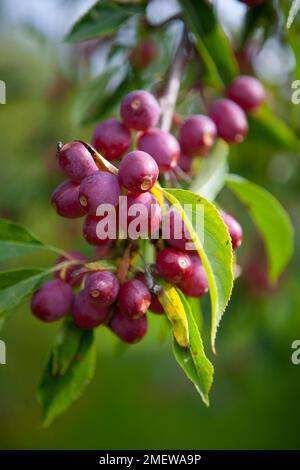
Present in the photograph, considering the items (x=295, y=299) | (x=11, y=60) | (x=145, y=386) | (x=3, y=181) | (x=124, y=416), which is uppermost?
(x=11, y=60)

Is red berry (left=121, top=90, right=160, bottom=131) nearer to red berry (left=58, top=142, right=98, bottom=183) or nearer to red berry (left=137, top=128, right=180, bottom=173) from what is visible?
red berry (left=137, top=128, right=180, bottom=173)

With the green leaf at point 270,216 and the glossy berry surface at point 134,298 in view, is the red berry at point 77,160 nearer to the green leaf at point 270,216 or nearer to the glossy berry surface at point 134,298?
the glossy berry surface at point 134,298

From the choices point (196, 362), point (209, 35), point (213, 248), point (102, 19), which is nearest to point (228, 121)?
point (209, 35)

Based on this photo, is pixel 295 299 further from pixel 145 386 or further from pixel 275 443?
pixel 145 386

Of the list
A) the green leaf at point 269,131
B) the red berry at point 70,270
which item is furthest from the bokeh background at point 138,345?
the red berry at point 70,270
